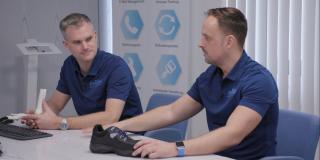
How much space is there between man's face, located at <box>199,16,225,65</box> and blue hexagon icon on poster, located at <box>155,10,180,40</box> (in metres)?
1.99

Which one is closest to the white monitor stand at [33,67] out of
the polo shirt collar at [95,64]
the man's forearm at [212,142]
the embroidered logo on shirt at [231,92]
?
the polo shirt collar at [95,64]

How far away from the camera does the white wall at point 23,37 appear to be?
5.00m

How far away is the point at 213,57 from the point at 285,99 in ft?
4.66

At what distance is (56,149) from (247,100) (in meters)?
0.89

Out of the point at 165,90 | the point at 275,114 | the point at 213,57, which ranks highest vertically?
the point at 213,57

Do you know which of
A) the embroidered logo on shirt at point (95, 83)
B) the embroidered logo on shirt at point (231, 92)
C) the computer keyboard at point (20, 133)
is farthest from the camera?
the embroidered logo on shirt at point (95, 83)

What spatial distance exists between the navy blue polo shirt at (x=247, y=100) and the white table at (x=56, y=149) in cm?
34

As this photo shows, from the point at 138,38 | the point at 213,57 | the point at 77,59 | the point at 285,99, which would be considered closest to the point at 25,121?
the point at 77,59

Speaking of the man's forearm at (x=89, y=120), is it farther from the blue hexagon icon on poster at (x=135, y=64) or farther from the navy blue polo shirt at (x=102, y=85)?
the blue hexagon icon on poster at (x=135, y=64)

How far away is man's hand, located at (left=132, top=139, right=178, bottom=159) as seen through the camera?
2113mm

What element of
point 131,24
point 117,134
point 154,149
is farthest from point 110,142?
point 131,24

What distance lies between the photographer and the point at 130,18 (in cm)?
502

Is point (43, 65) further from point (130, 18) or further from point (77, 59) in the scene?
point (77, 59)

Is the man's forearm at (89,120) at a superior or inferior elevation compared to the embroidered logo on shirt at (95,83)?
inferior
